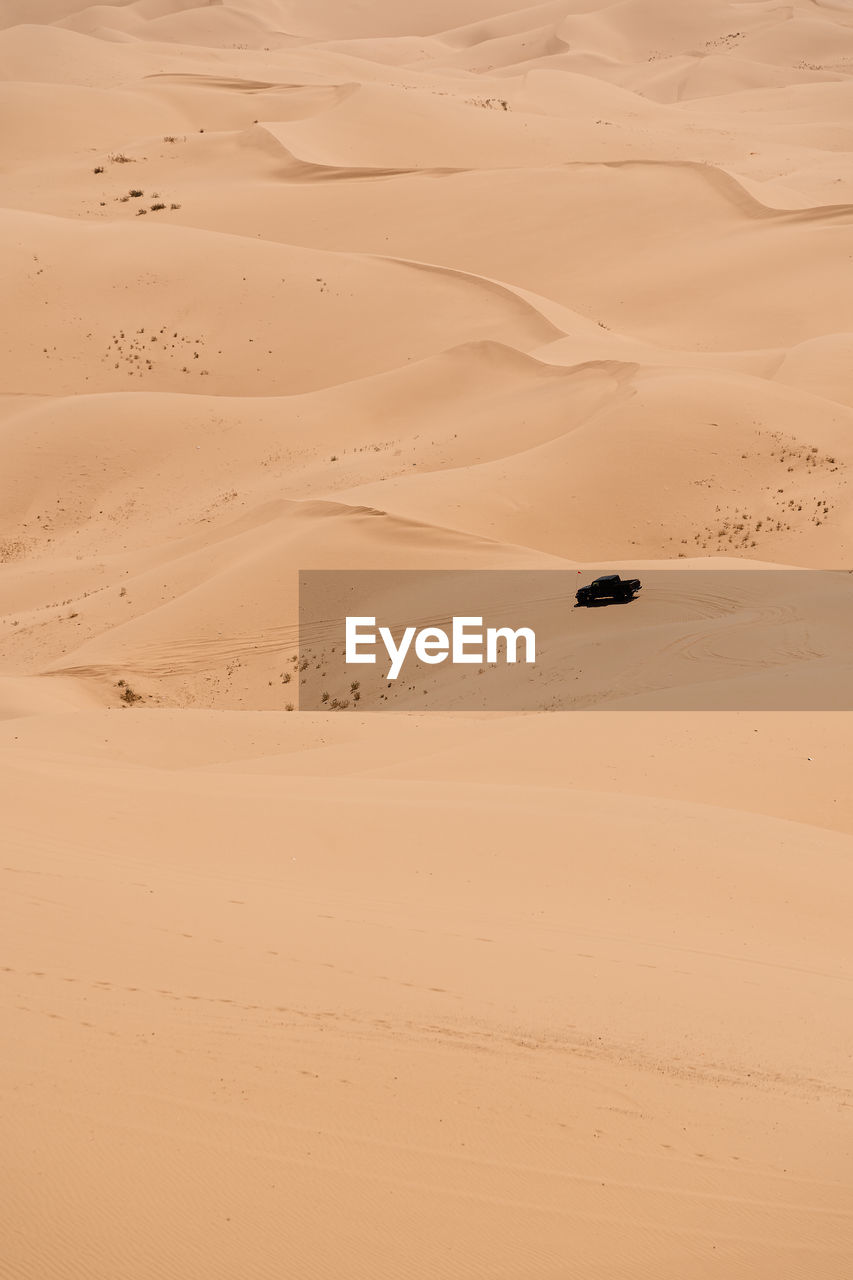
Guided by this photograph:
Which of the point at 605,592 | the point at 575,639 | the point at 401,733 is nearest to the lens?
the point at 401,733

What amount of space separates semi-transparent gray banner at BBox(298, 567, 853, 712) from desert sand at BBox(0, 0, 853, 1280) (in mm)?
509

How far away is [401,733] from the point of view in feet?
42.6

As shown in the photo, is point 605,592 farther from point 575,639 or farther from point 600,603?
point 575,639

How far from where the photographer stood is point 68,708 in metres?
15.2

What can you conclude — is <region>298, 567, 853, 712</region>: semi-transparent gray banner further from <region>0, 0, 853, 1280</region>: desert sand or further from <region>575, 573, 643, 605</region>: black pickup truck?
<region>0, 0, 853, 1280</region>: desert sand

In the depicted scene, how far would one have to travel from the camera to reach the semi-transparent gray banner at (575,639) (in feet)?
46.1

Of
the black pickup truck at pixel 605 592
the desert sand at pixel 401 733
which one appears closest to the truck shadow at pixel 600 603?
the black pickup truck at pixel 605 592

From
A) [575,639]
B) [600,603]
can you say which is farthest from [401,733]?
[600,603]

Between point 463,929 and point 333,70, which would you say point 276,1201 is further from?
point 333,70

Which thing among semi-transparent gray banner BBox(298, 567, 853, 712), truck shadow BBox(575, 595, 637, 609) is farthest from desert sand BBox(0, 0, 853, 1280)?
truck shadow BBox(575, 595, 637, 609)

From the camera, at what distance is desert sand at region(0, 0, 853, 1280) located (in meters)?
4.38

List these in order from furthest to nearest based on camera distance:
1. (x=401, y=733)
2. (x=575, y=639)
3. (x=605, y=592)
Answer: (x=605, y=592) < (x=575, y=639) < (x=401, y=733)

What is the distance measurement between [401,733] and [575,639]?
177 inches

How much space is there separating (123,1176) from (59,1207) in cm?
22
